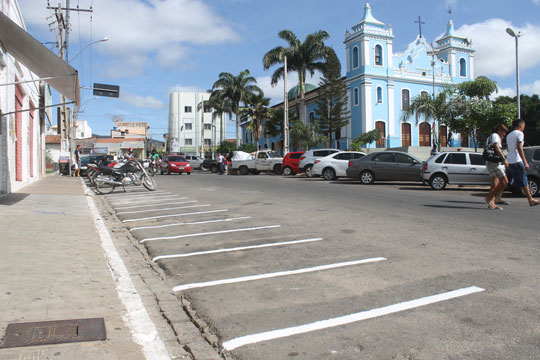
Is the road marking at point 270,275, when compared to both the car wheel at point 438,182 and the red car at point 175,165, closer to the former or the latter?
the car wheel at point 438,182

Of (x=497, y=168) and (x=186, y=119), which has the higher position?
(x=186, y=119)

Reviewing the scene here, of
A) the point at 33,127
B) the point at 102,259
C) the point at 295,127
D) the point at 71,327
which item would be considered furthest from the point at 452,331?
the point at 295,127

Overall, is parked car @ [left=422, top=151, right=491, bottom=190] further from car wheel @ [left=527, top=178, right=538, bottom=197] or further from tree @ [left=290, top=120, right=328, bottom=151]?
tree @ [left=290, top=120, right=328, bottom=151]

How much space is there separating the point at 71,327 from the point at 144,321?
21.9 inches

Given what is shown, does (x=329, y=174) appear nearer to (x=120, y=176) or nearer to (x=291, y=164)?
(x=291, y=164)

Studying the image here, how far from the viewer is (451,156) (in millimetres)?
16453

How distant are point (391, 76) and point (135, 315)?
45827 millimetres

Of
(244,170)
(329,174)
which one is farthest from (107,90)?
(244,170)

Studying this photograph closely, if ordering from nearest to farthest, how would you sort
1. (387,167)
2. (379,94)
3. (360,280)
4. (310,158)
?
1. (360,280)
2. (387,167)
3. (310,158)
4. (379,94)

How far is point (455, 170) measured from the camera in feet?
53.0

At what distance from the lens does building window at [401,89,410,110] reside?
47222 mm

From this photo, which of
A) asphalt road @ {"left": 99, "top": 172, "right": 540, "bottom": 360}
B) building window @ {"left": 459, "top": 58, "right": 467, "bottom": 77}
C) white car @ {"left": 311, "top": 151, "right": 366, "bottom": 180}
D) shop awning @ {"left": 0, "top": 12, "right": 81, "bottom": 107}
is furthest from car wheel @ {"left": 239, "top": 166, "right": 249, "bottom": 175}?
building window @ {"left": 459, "top": 58, "right": 467, "bottom": 77}

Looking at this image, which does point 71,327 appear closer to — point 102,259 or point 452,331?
point 102,259

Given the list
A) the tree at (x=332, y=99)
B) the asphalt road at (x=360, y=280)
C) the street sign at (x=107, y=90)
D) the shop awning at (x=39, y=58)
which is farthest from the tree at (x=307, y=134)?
the asphalt road at (x=360, y=280)
